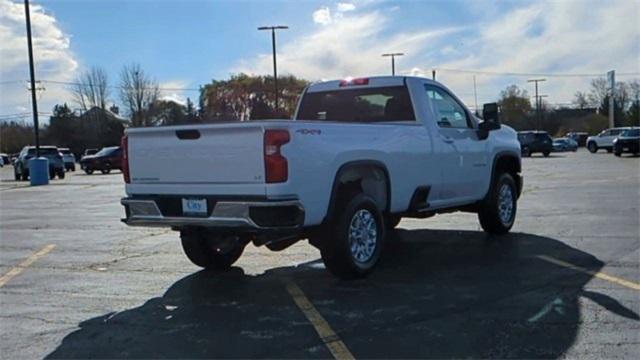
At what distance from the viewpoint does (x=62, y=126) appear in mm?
90125

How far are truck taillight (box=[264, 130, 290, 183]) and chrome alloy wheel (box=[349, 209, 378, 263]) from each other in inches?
46.6

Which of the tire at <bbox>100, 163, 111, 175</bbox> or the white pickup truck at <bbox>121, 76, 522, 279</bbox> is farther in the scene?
the tire at <bbox>100, 163, 111, 175</bbox>

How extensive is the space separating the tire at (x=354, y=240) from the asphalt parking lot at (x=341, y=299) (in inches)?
6.9

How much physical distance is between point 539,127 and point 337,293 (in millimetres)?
97707

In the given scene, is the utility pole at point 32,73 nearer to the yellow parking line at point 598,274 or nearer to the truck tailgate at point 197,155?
the truck tailgate at point 197,155

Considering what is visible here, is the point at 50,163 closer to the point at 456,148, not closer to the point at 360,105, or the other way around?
the point at 360,105

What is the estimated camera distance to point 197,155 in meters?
6.57

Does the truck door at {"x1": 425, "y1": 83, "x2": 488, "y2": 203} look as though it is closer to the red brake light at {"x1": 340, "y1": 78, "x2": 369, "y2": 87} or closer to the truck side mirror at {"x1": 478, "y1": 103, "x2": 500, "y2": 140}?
the truck side mirror at {"x1": 478, "y1": 103, "x2": 500, "y2": 140}

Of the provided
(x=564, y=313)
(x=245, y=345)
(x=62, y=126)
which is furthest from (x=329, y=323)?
(x=62, y=126)

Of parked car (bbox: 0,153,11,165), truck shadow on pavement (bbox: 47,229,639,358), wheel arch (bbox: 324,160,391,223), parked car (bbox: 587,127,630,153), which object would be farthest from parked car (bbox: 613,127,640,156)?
parked car (bbox: 0,153,11,165)

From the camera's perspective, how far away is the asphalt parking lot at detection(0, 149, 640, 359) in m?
4.98

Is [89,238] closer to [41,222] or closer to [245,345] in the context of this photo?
[41,222]

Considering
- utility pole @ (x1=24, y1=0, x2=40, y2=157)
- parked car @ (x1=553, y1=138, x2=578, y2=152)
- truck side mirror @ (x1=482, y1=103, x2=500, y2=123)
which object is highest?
utility pole @ (x1=24, y1=0, x2=40, y2=157)

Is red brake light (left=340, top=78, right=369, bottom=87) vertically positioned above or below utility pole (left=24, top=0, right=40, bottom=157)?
below
